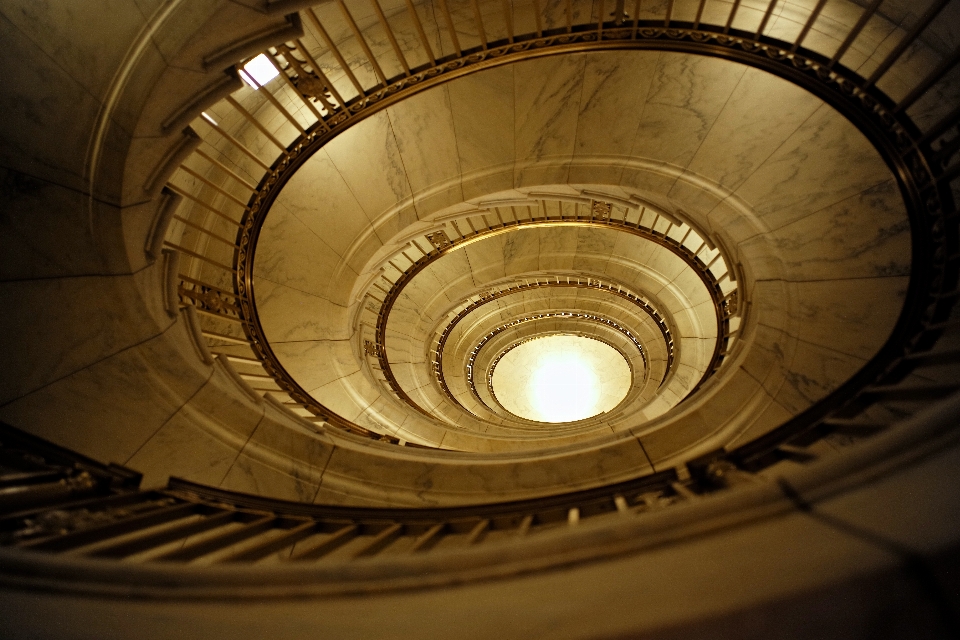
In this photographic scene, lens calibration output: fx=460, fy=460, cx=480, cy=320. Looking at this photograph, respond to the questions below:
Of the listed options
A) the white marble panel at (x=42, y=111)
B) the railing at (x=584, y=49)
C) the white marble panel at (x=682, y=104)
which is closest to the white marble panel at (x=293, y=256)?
the railing at (x=584, y=49)

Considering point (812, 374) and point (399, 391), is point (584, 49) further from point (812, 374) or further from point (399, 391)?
point (399, 391)

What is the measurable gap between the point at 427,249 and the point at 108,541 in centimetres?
639

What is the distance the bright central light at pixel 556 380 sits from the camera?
12.3 meters

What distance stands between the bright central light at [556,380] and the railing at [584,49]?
7.93 meters

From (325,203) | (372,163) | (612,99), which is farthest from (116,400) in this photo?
(612,99)

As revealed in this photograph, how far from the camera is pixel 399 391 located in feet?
24.6

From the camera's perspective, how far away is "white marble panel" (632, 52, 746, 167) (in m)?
4.41

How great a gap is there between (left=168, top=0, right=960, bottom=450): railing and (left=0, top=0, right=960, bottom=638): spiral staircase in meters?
0.03

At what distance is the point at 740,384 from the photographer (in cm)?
390

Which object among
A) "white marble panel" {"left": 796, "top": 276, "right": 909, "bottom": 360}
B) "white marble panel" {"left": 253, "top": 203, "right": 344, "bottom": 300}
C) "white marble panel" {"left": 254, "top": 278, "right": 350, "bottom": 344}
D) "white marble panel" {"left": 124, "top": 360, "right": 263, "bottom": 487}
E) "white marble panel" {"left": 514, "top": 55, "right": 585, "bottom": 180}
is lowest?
"white marble panel" {"left": 124, "top": 360, "right": 263, "bottom": 487}

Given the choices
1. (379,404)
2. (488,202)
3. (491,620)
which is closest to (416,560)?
(491,620)

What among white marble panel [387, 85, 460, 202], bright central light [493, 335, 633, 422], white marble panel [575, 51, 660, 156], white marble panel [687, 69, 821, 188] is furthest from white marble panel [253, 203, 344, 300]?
bright central light [493, 335, 633, 422]

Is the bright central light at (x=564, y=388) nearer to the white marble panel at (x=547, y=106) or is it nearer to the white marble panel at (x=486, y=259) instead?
the white marble panel at (x=486, y=259)

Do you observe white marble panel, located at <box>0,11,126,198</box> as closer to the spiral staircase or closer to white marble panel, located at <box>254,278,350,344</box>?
the spiral staircase
